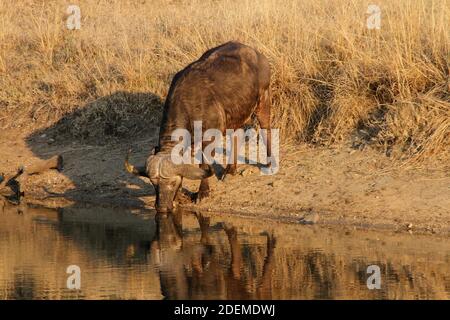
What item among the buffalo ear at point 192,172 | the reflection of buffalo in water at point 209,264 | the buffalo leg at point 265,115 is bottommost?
the reflection of buffalo in water at point 209,264

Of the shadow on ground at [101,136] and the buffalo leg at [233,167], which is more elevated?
the shadow on ground at [101,136]

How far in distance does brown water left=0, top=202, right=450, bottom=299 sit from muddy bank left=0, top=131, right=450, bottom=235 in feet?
1.31

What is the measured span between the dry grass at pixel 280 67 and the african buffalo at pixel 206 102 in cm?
101

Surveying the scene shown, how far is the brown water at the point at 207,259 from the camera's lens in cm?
827

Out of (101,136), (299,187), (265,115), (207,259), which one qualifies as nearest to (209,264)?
(207,259)

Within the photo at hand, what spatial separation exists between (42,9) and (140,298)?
11.4m

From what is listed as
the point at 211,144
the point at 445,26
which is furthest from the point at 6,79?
the point at 445,26

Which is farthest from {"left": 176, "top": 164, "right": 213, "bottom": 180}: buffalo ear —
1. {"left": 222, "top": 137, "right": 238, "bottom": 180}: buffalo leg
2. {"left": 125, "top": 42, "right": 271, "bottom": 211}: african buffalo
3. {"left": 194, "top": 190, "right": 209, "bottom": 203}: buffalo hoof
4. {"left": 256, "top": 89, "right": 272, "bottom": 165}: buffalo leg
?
{"left": 256, "top": 89, "right": 272, "bottom": 165}: buffalo leg

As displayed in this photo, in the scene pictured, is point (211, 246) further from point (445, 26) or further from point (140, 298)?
point (445, 26)

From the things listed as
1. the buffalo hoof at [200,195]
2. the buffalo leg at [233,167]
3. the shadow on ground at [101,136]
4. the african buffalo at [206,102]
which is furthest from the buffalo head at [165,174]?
the shadow on ground at [101,136]

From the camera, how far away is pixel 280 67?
13273mm

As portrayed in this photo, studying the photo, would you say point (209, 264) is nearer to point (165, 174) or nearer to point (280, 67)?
point (165, 174)

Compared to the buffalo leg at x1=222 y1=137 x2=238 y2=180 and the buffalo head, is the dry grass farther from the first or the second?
the buffalo head

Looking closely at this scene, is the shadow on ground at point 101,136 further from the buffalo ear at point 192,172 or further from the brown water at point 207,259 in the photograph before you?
the buffalo ear at point 192,172
